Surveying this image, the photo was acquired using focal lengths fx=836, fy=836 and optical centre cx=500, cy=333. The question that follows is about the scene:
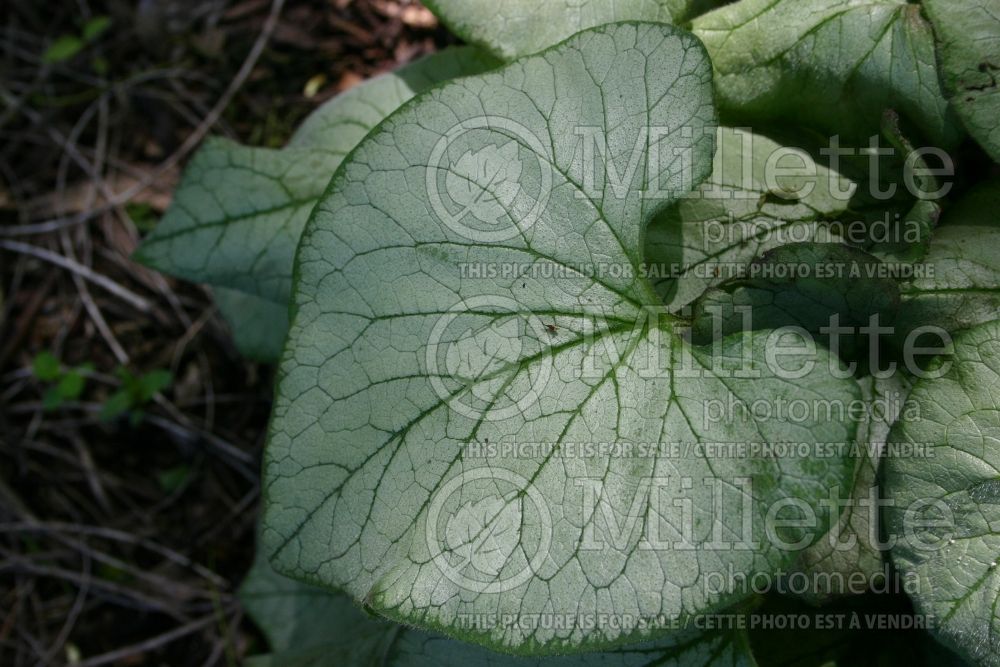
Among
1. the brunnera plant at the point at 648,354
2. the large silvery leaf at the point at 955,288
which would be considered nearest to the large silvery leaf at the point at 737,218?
the brunnera plant at the point at 648,354

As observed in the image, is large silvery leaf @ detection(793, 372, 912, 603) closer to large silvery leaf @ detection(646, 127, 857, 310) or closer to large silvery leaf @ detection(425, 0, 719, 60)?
large silvery leaf @ detection(646, 127, 857, 310)

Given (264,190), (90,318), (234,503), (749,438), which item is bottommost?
(234,503)

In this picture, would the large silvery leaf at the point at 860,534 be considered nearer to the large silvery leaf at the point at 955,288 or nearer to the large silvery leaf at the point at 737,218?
the large silvery leaf at the point at 955,288

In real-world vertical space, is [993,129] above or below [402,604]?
above

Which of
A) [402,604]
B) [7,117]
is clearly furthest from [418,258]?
[7,117]

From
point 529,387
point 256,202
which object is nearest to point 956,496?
point 529,387

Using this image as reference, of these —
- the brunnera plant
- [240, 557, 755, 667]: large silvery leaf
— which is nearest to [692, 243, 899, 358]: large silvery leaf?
the brunnera plant

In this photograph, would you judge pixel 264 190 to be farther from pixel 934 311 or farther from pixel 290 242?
pixel 934 311
